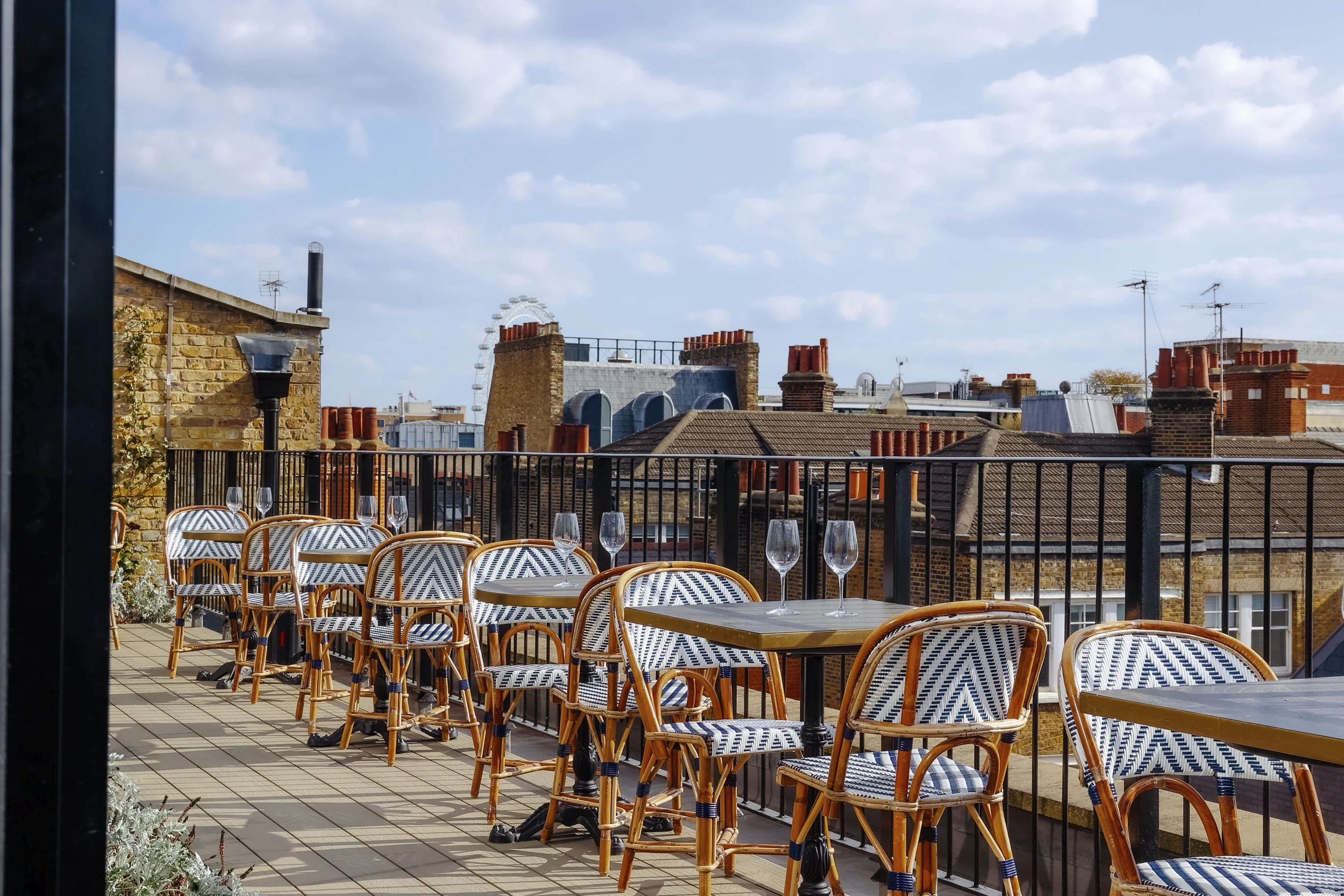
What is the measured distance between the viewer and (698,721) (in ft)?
13.7

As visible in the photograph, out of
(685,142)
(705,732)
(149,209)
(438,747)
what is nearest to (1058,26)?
(685,142)

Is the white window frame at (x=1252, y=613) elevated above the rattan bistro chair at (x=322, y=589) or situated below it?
below

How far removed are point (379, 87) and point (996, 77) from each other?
24.4 metres

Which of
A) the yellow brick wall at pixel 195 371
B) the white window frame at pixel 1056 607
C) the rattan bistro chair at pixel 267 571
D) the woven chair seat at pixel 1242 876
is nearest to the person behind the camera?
the woven chair seat at pixel 1242 876

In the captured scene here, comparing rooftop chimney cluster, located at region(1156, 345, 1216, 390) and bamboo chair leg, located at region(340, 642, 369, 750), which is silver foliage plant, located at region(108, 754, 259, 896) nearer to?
bamboo chair leg, located at region(340, 642, 369, 750)

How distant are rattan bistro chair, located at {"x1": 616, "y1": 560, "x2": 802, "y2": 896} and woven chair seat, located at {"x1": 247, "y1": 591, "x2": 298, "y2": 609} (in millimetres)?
3538

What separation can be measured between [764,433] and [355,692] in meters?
21.1

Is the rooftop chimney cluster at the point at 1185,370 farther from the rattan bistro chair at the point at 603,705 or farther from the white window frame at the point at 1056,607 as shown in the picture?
the rattan bistro chair at the point at 603,705

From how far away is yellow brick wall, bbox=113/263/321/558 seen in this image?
513 inches

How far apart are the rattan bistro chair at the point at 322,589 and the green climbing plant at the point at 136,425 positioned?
599cm

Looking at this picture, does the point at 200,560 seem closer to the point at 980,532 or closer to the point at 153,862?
the point at 153,862

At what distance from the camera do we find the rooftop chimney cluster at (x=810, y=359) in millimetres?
30812

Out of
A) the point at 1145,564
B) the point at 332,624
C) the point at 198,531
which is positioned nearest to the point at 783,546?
the point at 1145,564

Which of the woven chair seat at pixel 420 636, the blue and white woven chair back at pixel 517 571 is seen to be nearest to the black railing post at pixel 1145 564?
the blue and white woven chair back at pixel 517 571
